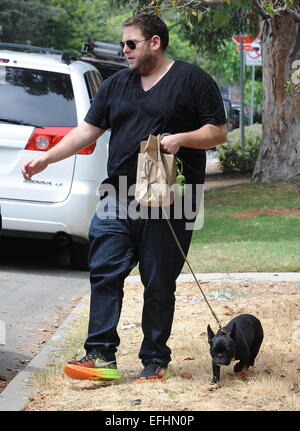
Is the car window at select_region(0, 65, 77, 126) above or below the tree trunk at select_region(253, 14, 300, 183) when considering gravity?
above

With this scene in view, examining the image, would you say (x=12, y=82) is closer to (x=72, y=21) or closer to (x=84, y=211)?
(x=84, y=211)

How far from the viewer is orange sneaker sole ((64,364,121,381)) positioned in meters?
5.70

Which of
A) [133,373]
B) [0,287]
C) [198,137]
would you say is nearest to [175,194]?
[198,137]

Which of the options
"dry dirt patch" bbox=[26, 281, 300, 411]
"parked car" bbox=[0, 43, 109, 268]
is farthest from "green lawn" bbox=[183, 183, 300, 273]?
"dry dirt patch" bbox=[26, 281, 300, 411]

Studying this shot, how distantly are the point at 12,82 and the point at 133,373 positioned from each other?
4.69 m

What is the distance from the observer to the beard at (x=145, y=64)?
224 inches

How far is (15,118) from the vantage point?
32.3 feet

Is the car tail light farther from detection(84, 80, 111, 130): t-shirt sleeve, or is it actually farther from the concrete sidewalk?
detection(84, 80, 111, 130): t-shirt sleeve

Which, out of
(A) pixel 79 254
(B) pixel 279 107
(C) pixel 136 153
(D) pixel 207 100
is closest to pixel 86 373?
(C) pixel 136 153

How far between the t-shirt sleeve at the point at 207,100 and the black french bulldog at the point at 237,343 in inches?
44.7

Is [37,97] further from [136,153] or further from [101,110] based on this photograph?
[136,153]

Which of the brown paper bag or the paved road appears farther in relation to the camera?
the paved road

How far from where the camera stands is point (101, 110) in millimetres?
5895

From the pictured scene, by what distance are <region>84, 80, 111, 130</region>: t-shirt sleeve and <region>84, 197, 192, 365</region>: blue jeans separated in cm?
56
